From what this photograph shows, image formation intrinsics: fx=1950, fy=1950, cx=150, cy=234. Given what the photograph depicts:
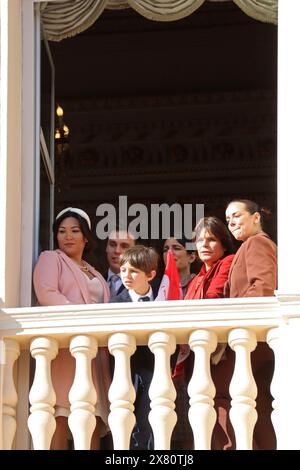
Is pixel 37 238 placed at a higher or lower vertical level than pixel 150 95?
lower

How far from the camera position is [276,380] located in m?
7.97

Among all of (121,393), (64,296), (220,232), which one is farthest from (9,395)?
(220,232)

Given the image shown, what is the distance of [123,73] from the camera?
44.4 ft

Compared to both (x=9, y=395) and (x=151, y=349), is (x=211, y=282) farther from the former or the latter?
(x=9, y=395)

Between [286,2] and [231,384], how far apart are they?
67.9 inches

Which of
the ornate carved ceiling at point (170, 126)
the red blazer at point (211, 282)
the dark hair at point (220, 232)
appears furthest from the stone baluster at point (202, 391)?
the ornate carved ceiling at point (170, 126)

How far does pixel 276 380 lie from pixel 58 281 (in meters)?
1.18

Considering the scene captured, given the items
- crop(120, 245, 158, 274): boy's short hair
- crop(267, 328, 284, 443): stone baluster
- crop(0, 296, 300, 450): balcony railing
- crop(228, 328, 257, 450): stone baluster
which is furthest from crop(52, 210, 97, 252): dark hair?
crop(267, 328, 284, 443): stone baluster

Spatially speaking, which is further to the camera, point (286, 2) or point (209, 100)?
point (209, 100)
